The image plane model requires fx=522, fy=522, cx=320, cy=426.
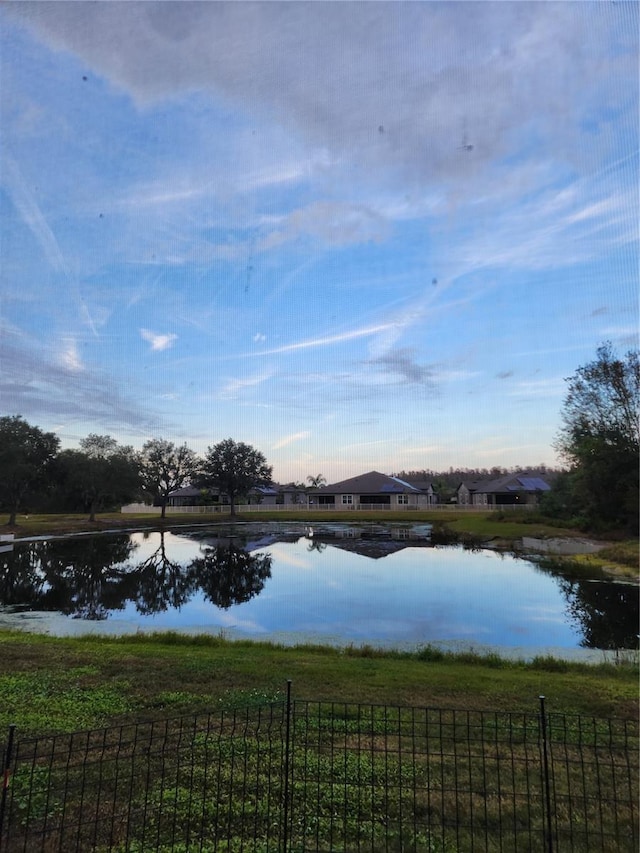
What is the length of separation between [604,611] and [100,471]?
40.7 m

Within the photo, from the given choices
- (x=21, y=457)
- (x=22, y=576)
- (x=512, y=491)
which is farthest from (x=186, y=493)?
(x=22, y=576)

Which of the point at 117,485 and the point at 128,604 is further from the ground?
the point at 117,485

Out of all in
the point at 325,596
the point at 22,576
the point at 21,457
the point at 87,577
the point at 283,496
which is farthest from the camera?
the point at 283,496

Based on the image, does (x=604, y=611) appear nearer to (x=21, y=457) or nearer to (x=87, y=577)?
(x=87, y=577)

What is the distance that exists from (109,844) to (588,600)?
1720cm

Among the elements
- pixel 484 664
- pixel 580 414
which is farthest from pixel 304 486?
pixel 484 664

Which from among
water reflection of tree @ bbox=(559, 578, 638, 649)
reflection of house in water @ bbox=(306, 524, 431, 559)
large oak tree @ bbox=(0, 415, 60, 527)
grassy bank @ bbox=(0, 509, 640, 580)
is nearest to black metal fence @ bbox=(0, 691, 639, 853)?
water reflection of tree @ bbox=(559, 578, 638, 649)

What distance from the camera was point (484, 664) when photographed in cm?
936

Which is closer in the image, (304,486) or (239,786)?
(239,786)

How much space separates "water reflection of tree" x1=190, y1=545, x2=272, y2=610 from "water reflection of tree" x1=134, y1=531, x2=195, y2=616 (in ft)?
1.99

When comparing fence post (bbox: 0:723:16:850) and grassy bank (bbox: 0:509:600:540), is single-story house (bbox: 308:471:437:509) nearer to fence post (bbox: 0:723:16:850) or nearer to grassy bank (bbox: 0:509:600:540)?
grassy bank (bbox: 0:509:600:540)

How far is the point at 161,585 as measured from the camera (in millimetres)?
20438

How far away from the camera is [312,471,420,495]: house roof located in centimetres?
6284

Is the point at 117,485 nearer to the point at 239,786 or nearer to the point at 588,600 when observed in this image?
the point at 588,600
